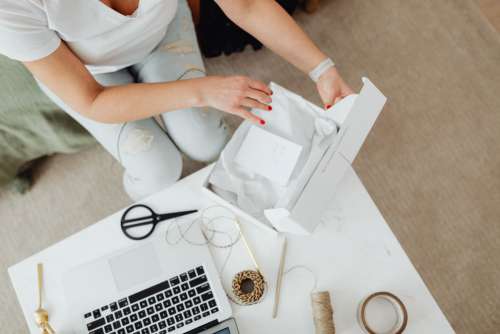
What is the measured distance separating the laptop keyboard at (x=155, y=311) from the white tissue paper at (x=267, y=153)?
0.60ft

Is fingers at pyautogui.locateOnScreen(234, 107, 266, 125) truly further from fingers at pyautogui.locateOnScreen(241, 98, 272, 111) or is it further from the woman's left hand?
the woman's left hand

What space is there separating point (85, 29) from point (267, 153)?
15.7 inches

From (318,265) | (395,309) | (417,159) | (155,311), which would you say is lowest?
(417,159)

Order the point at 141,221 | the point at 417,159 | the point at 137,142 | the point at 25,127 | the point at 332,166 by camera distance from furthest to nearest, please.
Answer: the point at 417,159, the point at 25,127, the point at 137,142, the point at 141,221, the point at 332,166

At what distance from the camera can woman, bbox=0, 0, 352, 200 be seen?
0.74 metres

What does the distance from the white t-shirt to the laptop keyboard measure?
46 centimetres

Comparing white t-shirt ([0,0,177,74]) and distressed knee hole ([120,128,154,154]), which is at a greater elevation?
white t-shirt ([0,0,177,74])

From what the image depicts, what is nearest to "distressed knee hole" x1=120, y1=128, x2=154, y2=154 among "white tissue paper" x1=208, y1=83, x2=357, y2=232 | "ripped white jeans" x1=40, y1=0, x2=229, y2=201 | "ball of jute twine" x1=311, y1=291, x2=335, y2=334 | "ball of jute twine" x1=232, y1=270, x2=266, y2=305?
"ripped white jeans" x1=40, y1=0, x2=229, y2=201

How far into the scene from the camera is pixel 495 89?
1.47 metres

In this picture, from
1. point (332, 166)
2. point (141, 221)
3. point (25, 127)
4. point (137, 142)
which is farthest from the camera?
point (25, 127)

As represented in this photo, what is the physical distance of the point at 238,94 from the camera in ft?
2.61

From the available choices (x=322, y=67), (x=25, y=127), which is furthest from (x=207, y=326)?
(x=25, y=127)

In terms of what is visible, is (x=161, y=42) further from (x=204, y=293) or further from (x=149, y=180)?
(x=204, y=293)

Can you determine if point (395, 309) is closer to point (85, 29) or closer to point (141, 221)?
point (141, 221)
